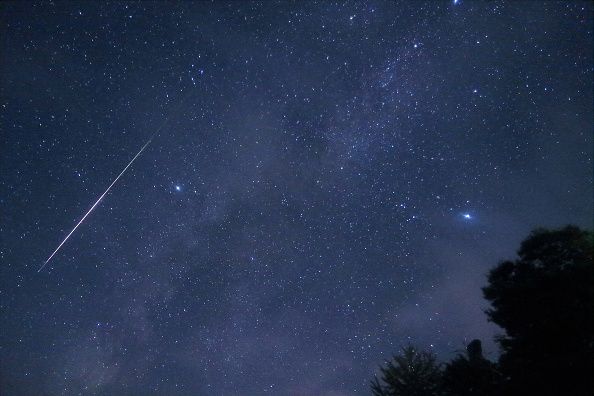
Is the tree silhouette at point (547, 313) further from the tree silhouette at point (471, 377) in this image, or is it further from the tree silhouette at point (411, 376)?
the tree silhouette at point (411, 376)

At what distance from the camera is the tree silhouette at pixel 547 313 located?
30.5ft

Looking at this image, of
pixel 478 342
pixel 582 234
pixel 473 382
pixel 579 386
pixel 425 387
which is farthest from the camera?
pixel 425 387

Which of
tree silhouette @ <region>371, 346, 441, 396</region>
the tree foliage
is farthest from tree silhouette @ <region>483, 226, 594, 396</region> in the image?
tree silhouette @ <region>371, 346, 441, 396</region>

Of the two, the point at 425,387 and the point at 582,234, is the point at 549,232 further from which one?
the point at 425,387

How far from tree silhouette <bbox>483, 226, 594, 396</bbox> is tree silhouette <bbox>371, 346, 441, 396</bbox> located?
5326 mm

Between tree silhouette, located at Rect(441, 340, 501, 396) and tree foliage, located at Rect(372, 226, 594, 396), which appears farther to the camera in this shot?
tree silhouette, located at Rect(441, 340, 501, 396)

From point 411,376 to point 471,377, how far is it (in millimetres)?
4662

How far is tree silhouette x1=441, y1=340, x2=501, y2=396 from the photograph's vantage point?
36.0 ft

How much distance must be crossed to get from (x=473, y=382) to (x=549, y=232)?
5.43 m

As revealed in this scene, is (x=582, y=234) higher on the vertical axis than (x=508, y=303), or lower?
higher

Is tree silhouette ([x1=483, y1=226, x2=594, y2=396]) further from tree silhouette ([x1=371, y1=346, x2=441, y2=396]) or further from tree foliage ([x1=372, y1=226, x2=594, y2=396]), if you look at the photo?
tree silhouette ([x1=371, y1=346, x2=441, y2=396])

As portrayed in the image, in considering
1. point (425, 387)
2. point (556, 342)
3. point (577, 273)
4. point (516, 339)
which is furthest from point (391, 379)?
point (577, 273)

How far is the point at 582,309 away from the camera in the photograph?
373 inches

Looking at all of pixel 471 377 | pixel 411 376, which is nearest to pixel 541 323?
pixel 471 377
